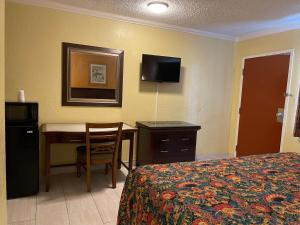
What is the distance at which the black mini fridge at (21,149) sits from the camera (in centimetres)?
246

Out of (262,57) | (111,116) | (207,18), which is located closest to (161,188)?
(111,116)

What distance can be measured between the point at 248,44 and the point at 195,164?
3075mm

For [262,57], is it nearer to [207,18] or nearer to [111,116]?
[207,18]

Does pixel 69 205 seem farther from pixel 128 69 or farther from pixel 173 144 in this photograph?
pixel 128 69

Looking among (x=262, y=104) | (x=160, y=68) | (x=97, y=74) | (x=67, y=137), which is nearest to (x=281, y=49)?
(x=262, y=104)

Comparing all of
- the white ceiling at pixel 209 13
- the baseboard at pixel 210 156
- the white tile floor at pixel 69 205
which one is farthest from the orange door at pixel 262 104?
the white tile floor at pixel 69 205

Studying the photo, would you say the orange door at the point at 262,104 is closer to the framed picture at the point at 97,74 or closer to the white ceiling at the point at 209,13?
the white ceiling at the point at 209,13

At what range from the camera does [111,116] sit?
352cm

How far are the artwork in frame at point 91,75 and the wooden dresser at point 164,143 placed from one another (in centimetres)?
67

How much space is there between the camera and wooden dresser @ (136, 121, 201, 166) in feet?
10.8

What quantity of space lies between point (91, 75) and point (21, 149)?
138cm

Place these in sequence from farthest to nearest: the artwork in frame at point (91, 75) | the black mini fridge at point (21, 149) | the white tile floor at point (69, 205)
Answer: the artwork in frame at point (91, 75) < the black mini fridge at point (21, 149) < the white tile floor at point (69, 205)

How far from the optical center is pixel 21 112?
2539mm

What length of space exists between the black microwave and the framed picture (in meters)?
0.99
